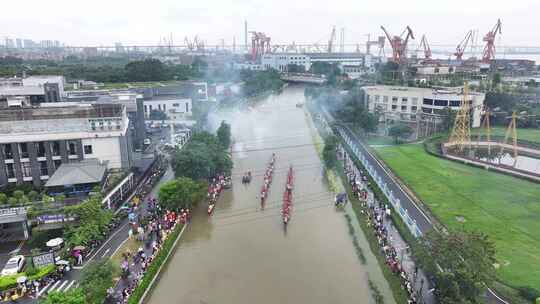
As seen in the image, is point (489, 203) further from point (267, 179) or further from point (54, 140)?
point (54, 140)

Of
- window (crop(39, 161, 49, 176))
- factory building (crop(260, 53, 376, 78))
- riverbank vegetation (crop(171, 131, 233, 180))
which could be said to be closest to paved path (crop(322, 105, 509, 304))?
riverbank vegetation (crop(171, 131, 233, 180))

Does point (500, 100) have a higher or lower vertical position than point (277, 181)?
higher

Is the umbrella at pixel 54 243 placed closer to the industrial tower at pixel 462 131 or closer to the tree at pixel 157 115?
the tree at pixel 157 115

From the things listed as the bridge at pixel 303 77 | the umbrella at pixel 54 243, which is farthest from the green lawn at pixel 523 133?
the bridge at pixel 303 77

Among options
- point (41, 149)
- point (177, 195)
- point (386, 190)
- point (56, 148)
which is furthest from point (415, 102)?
point (41, 149)

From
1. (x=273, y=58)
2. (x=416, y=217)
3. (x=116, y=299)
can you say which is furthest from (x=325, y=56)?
(x=116, y=299)

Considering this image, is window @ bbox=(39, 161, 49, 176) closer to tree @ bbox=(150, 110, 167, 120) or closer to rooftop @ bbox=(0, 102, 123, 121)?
rooftop @ bbox=(0, 102, 123, 121)

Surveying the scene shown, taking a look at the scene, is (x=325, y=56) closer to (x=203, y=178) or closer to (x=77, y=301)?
(x=203, y=178)
